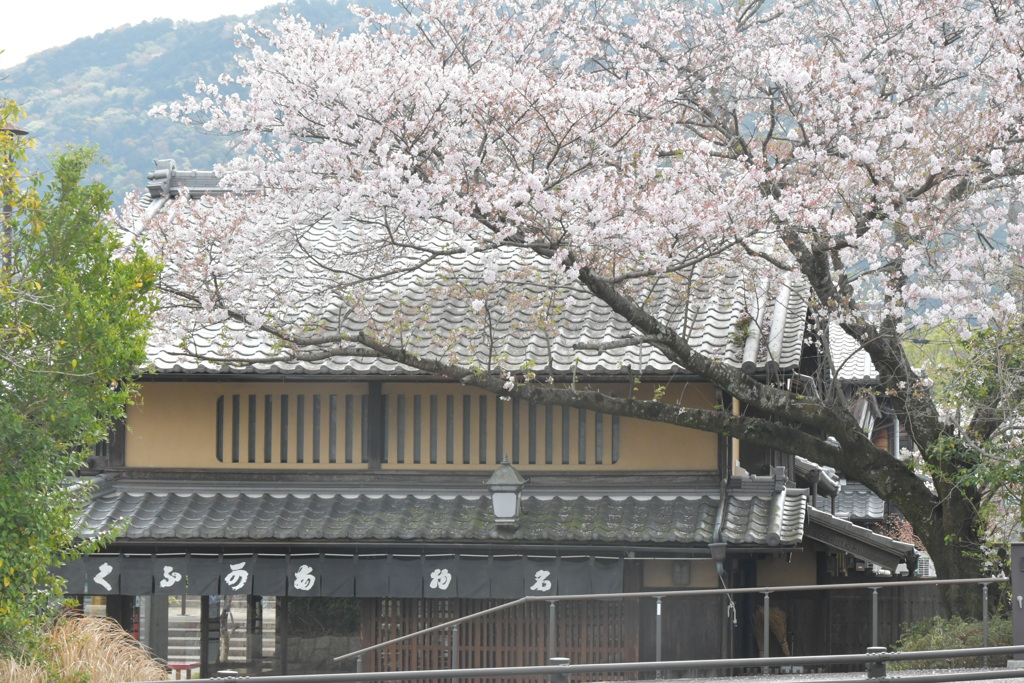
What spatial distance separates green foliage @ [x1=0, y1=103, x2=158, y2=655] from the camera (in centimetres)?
880

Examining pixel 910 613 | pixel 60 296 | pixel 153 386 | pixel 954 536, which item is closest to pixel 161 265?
pixel 60 296

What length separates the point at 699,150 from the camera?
40.6ft

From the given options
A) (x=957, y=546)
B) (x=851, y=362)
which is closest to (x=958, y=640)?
(x=957, y=546)

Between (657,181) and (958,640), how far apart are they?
613 cm

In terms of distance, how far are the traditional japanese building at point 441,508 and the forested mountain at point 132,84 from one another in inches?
1666

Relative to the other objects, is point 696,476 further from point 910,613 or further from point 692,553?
point 910,613

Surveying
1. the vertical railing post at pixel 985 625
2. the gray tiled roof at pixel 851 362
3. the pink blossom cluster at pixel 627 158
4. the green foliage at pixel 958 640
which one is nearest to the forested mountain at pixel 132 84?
the gray tiled roof at pixel 851 362

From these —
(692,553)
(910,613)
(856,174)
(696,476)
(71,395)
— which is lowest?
(910,613)

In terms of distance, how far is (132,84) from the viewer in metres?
68.2

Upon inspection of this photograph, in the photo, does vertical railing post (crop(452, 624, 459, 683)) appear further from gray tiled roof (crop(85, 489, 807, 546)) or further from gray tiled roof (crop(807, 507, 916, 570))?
gray tiled roof (crop(807, 507, 916, 570))

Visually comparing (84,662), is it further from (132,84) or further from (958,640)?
(132,84)

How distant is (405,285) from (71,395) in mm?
7014

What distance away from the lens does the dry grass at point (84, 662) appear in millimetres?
8812

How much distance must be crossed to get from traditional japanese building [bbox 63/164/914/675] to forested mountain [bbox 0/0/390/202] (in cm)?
4232
